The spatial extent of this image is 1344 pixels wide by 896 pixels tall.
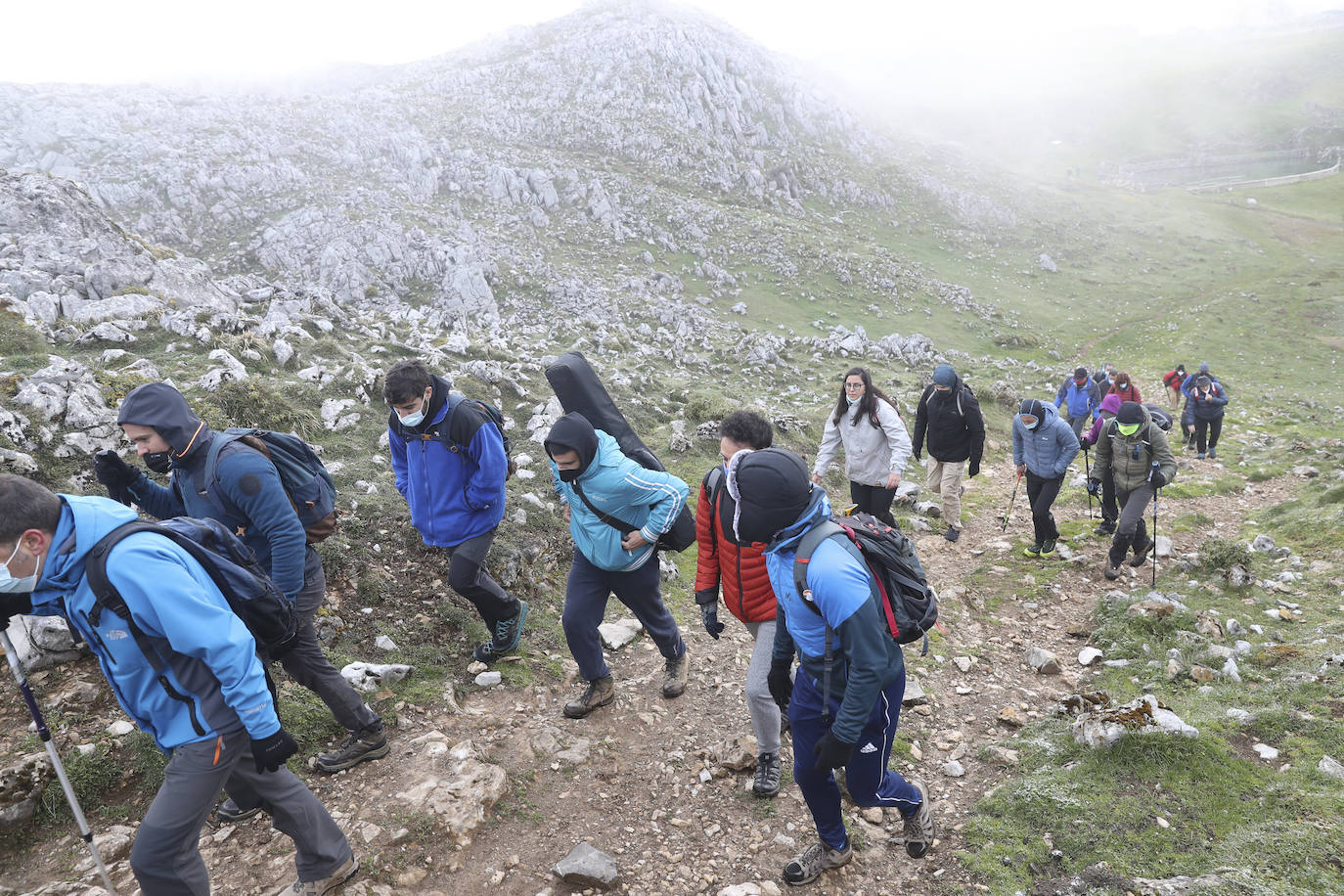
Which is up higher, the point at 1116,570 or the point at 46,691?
the point at 46,691

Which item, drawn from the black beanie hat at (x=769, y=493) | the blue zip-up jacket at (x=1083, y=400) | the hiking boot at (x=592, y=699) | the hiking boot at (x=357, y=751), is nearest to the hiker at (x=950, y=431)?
the blue zip-up jacket at (x=1083, y=400)

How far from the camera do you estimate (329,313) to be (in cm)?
1526

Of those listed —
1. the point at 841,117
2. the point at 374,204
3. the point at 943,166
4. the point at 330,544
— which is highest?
the point at 841,117

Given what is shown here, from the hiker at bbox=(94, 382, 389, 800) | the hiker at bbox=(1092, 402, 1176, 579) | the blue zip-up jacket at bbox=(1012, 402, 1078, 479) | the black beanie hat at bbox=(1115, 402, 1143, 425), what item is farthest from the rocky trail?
the black beanie hat at bbox=(1115, 402, 1143, 425)

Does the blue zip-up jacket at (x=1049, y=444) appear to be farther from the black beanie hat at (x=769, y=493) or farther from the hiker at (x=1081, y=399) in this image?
the black beanie hat at (x=769, y=493)

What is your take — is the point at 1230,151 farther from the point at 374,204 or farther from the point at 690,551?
the point at 690,551

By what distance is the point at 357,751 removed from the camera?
191 inches

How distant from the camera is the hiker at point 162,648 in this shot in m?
2.74

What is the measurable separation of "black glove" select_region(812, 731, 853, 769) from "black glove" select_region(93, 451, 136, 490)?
15.0ft

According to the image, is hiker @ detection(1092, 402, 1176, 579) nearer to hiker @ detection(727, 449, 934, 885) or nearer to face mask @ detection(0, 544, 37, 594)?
hiker @ detection(727, 449, 934, 885)

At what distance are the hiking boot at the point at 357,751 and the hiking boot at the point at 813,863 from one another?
3.13 metres

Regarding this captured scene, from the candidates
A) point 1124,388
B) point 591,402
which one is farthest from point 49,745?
point 1124,388

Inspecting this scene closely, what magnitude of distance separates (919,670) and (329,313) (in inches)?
586

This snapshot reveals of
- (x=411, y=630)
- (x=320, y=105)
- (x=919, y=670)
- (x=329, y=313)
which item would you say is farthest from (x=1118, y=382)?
(x=320, y=105)
